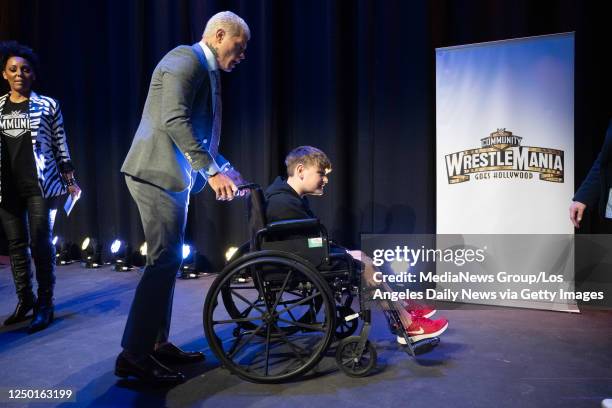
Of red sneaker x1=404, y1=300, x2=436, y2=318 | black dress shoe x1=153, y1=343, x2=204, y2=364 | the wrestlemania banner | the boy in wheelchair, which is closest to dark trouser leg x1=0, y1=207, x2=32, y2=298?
black dress shoe x1=153, y1=343, x2=204, y2=364

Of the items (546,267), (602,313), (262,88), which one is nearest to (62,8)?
(262,88)

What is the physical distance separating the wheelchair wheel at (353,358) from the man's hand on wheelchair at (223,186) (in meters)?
0.73

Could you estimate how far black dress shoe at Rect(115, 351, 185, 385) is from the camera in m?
1.85

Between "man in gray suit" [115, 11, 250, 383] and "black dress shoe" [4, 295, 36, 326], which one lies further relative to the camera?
"black dress shoe" [4, 295, 36, 326]

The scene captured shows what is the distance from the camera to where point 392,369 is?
80.9 inches

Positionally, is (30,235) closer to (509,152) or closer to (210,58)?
(210,58)

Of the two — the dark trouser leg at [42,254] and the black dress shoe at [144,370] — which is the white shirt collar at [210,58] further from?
the dark trouser leg at [42,254]

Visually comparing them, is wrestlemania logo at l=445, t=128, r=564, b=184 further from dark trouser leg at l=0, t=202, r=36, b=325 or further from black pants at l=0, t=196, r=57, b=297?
dark trouser leg at l=0, t=202, r=36, b=325

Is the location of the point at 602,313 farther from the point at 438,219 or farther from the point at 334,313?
the point at 334,313

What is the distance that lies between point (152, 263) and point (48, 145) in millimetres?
1266

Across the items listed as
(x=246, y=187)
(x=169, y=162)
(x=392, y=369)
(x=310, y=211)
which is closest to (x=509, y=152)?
(x=310, y=211)

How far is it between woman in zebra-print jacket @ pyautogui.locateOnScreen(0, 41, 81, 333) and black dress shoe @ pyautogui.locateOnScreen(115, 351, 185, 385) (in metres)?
0.96

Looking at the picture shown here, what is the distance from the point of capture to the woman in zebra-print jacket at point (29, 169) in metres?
2.58

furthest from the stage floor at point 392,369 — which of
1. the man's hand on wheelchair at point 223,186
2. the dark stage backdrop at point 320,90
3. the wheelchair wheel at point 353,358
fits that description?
the dark stage backdrop at point 320,90
